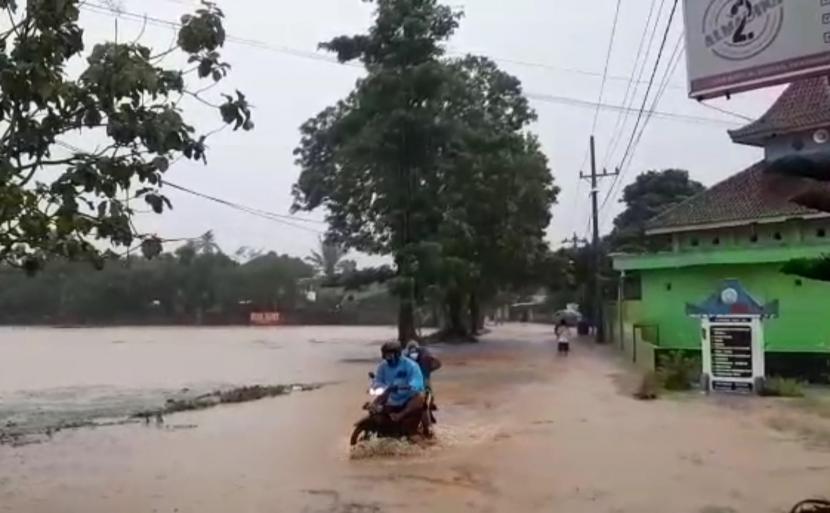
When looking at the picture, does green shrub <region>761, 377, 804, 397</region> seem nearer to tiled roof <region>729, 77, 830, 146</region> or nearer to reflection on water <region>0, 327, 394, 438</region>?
tiled roof <region>729, 77, 830, 146</region>

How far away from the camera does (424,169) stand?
38.4 m

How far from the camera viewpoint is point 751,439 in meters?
12.8

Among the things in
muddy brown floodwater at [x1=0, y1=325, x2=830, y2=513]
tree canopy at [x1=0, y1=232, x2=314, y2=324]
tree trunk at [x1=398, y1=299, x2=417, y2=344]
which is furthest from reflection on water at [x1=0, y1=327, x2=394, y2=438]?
tree canopy at [x1=0, y1=232, x2=314, y2=324]

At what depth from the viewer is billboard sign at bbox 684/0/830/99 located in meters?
8.05

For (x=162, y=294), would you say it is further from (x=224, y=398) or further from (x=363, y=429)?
(x=363, y=429)

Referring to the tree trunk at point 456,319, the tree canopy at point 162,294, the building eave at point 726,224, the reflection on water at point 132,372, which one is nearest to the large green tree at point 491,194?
the tree trunk at point 456,319

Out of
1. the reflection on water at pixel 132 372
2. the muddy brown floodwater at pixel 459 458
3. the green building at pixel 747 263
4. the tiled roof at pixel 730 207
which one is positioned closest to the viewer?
the muddy brown floodwater at pixel 459 458

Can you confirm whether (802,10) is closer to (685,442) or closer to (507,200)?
(685,442)

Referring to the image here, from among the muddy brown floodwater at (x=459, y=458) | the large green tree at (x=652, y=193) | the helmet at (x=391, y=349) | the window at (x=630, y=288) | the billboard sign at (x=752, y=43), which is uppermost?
the large green tree at (x=652, y=193)

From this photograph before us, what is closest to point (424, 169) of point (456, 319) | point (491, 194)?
point (491, 194)

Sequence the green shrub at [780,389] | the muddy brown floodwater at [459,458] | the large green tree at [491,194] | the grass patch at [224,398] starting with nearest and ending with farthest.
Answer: the muddy brown floodwater at [459,458] → the green shrub at [780,389] → the grass patch at [224,398] → the large green tree at [491,194]

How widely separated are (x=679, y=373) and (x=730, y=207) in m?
7.94

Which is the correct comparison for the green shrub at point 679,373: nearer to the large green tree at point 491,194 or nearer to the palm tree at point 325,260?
the large green tree at point 491,194

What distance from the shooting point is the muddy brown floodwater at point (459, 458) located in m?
9.30
